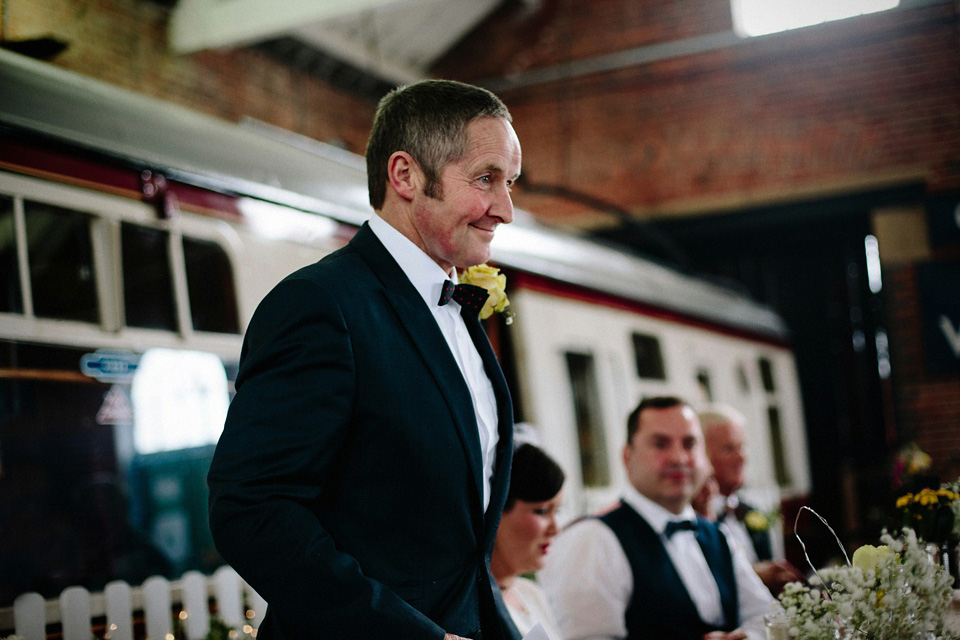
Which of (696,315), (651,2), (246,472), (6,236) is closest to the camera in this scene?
(246,472)

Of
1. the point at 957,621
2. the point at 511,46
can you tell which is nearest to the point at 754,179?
the point at 511,46

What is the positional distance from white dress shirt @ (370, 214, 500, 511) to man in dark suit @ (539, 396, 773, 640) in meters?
1.61

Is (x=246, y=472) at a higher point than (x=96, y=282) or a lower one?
lower

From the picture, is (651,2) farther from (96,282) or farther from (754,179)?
(96,282)

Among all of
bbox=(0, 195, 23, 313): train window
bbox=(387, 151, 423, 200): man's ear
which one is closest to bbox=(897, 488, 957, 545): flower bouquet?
bbox=(387, 151, 423, 200): man's ear

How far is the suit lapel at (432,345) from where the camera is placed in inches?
59.8

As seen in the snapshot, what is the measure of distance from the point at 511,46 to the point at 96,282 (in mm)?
8389

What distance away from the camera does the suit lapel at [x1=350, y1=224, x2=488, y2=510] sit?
59.8 inches

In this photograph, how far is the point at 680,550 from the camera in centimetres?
332

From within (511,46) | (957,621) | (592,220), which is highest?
(511,46)

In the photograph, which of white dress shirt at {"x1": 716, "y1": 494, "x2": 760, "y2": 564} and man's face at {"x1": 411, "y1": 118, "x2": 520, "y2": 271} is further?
white dress shirt at {"x1": 716, "y1": 494, "x2": 760, "y2": 564}

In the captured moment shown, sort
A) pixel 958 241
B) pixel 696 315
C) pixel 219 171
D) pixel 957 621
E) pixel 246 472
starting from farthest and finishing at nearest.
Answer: pixel 958 241, pixel 696 315, pixel 219 171, pixel 957 621, pixel 246 472

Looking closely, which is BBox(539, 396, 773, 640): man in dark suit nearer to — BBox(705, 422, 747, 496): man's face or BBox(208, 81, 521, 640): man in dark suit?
BBox(705, 422, 747, 496): man's face

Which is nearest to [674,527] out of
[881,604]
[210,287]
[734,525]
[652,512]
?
[652,512]
